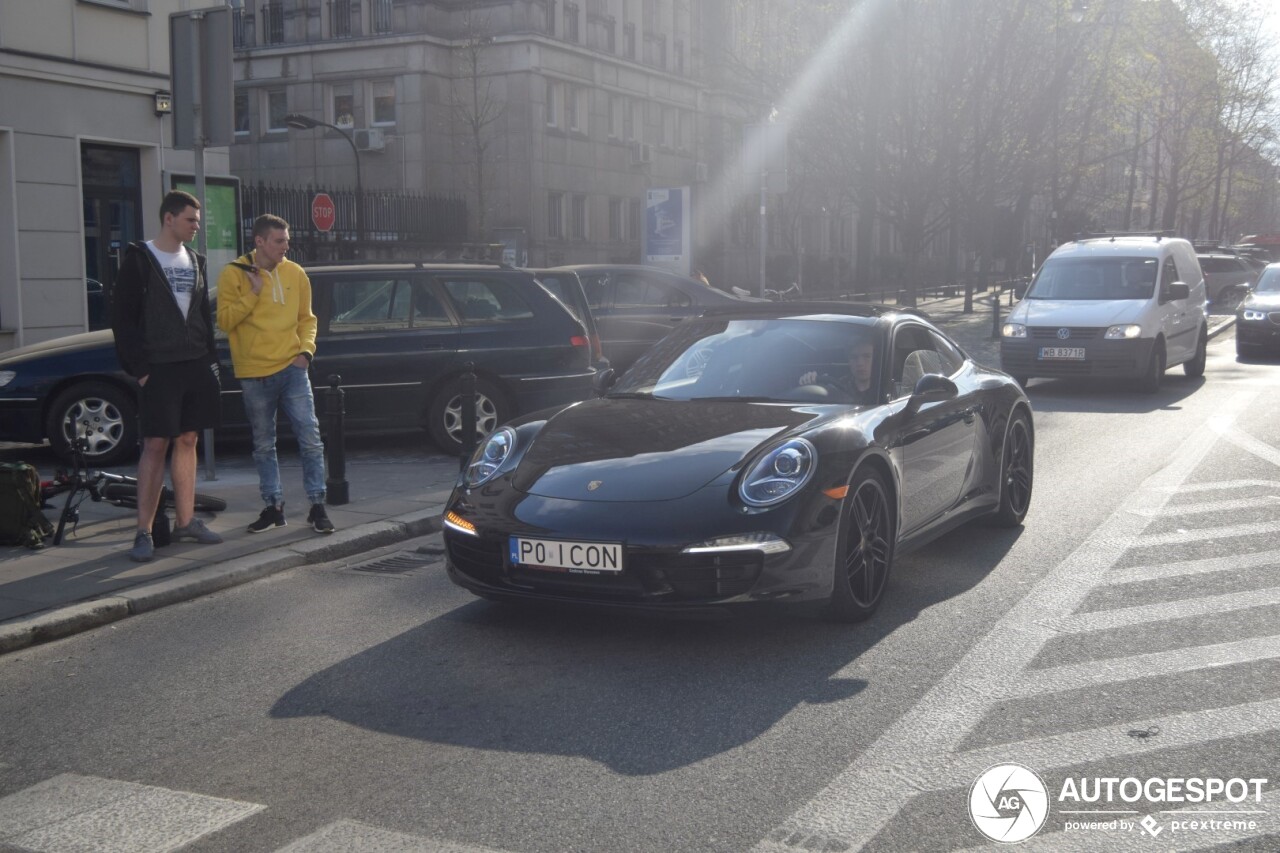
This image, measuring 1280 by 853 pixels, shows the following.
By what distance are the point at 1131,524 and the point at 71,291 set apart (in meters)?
13.9

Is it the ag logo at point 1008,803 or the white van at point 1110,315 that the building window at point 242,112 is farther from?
the ag logo at point 1008,803

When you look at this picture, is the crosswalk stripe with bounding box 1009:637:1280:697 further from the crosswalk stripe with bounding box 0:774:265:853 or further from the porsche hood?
the crosswalk stripe with bounding box 0:774:265:853

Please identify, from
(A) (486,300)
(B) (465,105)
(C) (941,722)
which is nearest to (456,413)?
(A) (486,300)

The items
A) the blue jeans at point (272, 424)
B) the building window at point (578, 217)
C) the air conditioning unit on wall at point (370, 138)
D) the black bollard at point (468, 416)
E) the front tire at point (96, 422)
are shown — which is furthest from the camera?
the building window at point (578, 217)

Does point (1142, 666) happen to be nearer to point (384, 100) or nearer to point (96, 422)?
point (96, 422)

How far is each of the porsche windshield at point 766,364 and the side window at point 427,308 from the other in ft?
15.3

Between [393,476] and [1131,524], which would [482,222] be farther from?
[1131,524]

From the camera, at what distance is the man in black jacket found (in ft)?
24.1

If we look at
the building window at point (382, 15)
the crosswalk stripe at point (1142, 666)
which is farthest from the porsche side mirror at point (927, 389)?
the building window at point (382, 15)

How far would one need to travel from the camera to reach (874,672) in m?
5.29

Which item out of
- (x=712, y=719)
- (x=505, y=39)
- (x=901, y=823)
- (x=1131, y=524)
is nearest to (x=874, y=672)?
(x=712, y=719)

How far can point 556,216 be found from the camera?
4125 cm

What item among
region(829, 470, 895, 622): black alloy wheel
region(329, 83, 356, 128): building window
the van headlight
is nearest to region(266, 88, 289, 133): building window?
region(329, 83, 356, 128): building window

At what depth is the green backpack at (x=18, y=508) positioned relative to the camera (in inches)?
296
